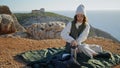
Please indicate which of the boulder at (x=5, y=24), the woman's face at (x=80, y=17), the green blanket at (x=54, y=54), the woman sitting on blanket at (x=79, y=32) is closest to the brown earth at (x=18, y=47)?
the green blanket at (x=54, y=54)

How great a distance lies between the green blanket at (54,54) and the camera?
9.15 meters

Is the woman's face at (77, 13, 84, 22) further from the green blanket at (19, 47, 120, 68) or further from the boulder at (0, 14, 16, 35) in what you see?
the boulder at (0, 14, 16, 35)

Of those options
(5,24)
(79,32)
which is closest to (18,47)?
(79,32)

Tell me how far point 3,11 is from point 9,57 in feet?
40.1

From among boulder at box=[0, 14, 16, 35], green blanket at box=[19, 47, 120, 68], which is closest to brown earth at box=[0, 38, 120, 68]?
green blanket at box=[19, 47, 120, 68]

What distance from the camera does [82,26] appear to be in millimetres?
9523

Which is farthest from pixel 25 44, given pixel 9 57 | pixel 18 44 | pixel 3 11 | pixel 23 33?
pixel 3 11

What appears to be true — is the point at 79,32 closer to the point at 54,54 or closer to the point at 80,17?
the point at 80,17

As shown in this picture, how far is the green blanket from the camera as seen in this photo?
30.0 ft

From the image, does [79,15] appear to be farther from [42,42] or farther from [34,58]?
[42,42]

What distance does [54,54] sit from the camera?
1018cm

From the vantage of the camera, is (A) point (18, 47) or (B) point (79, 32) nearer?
(B) point (79, 32)

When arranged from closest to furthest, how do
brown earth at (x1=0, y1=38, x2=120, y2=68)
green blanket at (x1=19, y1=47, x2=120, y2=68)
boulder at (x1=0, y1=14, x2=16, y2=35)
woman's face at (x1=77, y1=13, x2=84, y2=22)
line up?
green blanket at (x1=19, y1=47, x2=120, y2=68) → woman's face at (x1=77, y1=13, x2=84, y2=22) → brown earth at (x1=0, y1=38, x2=120, y2=68) → boulder at (x1=0, y1=14, x2=16, y2=35)

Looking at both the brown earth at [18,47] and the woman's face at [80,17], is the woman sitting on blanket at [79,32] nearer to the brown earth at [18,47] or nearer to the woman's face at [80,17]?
the woman's face at [80,17]
